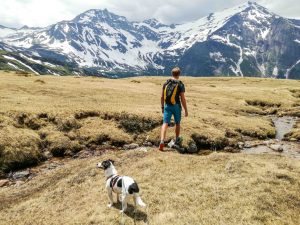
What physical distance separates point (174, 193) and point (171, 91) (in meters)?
7.45

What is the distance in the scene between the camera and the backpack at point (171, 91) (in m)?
23.6

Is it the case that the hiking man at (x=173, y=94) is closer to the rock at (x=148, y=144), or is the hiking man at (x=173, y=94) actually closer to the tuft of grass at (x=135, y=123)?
the rock at (x=148, y=144)

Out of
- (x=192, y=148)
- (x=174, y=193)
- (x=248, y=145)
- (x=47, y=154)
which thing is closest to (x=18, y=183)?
(x=47, y=154)

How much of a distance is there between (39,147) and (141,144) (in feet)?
26.3

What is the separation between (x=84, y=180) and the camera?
69.3 feet

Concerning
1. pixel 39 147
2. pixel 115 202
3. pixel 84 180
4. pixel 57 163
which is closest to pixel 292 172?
pixel 115 202

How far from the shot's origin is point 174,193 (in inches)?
719

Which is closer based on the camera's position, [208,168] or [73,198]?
[73,198]

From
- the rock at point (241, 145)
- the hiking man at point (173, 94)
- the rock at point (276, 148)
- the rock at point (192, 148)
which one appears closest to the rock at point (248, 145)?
the rock at point (241, 145)

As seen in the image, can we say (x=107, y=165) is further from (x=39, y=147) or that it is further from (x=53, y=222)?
(x=39, y=147)

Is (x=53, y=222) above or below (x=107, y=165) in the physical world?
below

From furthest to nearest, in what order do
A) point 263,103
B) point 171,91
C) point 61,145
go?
point 263,103 → point 61,145 → point 171,91

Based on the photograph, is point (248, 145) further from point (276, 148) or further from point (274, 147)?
point (276, 148)

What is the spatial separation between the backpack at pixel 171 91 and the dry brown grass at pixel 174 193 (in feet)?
11.3
